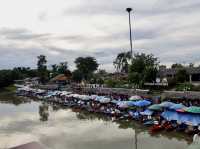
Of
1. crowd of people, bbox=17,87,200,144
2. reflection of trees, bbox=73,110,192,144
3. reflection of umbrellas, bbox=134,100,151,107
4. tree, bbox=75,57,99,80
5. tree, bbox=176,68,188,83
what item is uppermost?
tree, bbox=75,57,99,80

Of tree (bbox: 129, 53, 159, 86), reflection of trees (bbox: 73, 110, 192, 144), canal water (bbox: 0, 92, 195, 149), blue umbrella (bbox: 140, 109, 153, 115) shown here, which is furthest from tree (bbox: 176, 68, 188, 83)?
blue umbrella (bbox: 140, 109, 153, 115)

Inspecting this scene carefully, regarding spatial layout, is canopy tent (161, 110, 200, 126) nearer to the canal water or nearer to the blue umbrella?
the canal water

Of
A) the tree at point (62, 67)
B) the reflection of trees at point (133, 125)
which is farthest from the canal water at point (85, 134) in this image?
the tree at point (62, 67)

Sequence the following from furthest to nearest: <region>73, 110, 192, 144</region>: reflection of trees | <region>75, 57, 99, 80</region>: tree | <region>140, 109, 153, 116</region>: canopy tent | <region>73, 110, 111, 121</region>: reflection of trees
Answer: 1. <region>75, 57, 99, 80</region>: tree
2. <region>73, 110, 111, 121</region>: reflection of trees
3. <region>140, 109, 153, 116</region>: canopy tent
4. <region>73, 110, 192, 144</region>: reflection of trees

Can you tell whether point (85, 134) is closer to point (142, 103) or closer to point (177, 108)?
point (142, 103)

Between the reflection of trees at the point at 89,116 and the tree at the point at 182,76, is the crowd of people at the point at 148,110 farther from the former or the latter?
the tree at the point at 182,76

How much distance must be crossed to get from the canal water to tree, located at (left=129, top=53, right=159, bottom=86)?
1084cm

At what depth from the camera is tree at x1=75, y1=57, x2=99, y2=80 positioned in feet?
303

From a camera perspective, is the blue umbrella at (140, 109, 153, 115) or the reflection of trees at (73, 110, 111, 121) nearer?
the blue umbrella at (140, 109, 153, 115)

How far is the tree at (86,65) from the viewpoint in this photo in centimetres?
9242

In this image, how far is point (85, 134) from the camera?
2852cm

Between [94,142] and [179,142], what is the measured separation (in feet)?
22.5

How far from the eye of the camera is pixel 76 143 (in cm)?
2520

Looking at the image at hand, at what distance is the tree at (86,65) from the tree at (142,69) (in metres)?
39.9
